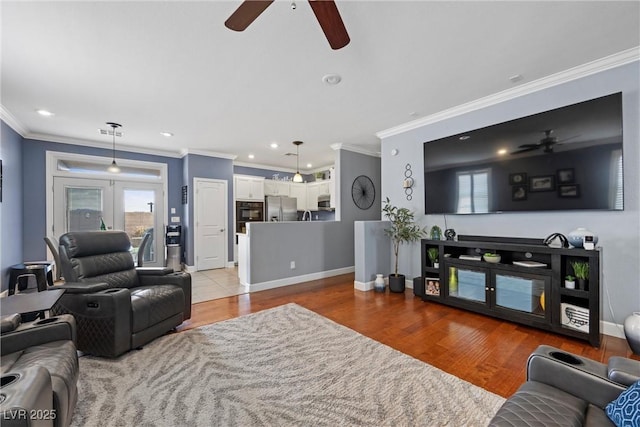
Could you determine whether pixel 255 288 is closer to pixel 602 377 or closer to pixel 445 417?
pixel 445 417

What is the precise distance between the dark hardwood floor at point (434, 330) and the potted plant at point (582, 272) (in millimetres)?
Result: 539

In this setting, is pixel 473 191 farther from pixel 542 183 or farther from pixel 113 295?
pixel 113 295

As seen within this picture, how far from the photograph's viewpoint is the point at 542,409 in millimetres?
1026

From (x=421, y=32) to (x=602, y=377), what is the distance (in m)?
2.39

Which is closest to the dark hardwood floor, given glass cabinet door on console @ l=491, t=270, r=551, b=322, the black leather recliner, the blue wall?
glass cabinet door on console @ l=491, t=270, r=551, b=322

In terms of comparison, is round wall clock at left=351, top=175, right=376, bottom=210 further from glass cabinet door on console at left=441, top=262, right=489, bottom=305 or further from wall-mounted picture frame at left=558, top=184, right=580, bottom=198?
wall-mounted picture frame at left=558, top=184, right=580, bottom=198

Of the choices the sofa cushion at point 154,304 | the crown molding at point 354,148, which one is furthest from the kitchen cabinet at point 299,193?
the sofa cushion at point 154,304

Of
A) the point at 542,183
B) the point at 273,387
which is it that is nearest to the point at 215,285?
the point at 273,387

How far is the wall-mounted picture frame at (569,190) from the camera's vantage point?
2.64 m

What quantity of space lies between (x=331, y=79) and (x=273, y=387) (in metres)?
2.86

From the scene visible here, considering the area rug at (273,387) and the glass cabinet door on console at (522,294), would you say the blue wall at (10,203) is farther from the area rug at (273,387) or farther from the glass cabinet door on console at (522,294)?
the glass cabinet door on console at (522,294)

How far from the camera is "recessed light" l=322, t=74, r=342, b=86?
2.74 metres

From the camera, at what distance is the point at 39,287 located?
3.61 m

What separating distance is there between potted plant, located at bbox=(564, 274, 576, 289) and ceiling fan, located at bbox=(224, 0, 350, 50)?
117 inches
